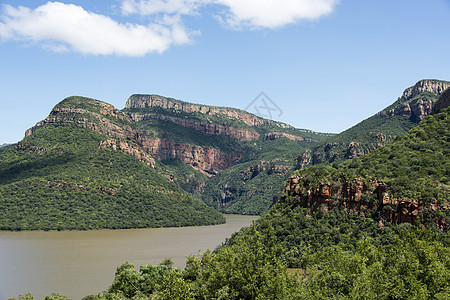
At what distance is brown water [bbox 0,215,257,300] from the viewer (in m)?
64.6

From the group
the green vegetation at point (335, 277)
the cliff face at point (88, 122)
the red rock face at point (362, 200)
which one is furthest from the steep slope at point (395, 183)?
the cliff face at point (88, 122)

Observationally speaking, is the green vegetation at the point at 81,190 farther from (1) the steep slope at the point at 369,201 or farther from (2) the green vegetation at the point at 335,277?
(2) the green vegetation at the point at 335,277

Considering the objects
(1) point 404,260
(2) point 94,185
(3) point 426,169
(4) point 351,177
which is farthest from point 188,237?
(1) point 404,260

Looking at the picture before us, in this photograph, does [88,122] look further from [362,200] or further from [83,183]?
[362,200]

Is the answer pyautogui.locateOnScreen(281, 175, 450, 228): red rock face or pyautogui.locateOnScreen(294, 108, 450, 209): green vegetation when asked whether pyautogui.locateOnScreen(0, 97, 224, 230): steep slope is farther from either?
pyautogui.locateOnScreen(294, 108, 450, 209): green vegetation

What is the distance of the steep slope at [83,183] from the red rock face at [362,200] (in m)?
74.5

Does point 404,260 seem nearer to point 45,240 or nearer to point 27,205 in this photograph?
Result: point 45,240

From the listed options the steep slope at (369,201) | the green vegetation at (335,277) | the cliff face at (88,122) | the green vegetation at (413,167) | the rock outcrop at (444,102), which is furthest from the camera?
the cliff face at (88,122)

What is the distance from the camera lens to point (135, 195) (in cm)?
15638

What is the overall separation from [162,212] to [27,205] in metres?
45.0

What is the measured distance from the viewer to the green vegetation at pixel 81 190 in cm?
12912

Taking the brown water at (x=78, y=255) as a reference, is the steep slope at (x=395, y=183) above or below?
above

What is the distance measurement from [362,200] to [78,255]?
55.1 metres

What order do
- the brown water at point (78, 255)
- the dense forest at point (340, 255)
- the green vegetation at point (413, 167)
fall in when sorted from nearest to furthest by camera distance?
the dense forest at point (340, 255)
the brown water at point (78, 255)
the green vegetation at point (413, 167)
